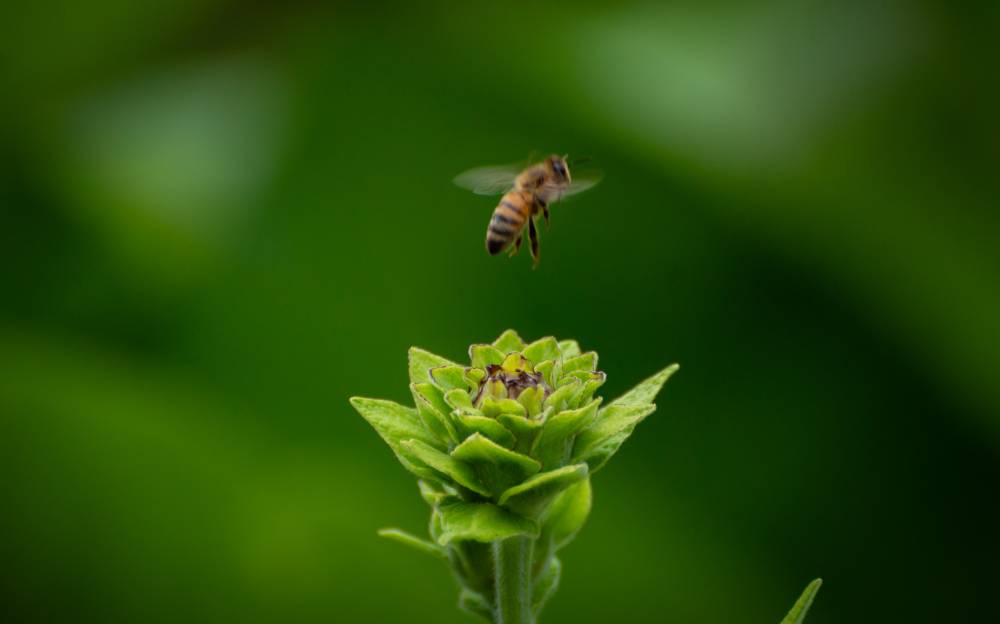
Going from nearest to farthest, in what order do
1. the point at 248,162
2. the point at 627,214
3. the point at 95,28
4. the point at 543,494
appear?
the point at 543,494 < the point at 627,214 < the point at 248,162 < the point at 95,28

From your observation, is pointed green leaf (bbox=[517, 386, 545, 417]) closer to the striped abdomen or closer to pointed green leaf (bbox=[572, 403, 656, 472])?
pointed green leaf (bbox=[572, 403, 656, 472])

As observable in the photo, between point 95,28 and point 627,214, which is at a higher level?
point 95,28

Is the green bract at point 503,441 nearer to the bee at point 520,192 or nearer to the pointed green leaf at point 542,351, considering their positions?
the pointed green leaf at point 542,351

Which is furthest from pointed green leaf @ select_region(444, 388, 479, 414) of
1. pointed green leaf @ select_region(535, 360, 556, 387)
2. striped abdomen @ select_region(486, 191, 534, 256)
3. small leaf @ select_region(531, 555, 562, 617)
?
striped abdomen @ select_region(486, 191, 534, 256)

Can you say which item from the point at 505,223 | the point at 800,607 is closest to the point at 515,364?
the point at 800,607

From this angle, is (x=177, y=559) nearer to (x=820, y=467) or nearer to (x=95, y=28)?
(x=820, y=467)

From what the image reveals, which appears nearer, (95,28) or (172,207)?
(172,207)

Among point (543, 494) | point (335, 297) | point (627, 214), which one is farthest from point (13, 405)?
point (543, 494)

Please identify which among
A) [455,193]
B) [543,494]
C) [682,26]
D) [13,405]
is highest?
[682,26]
